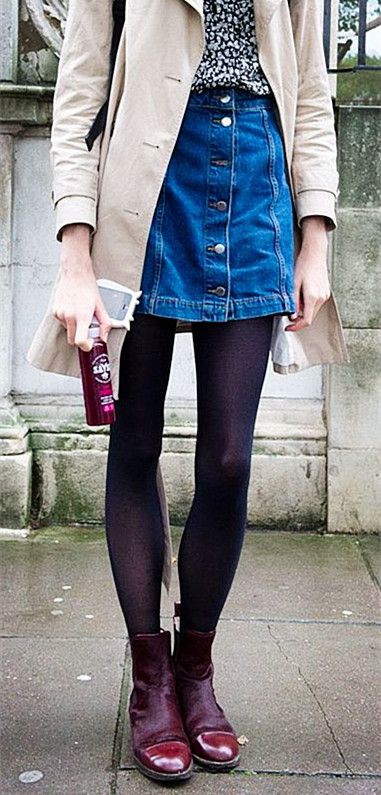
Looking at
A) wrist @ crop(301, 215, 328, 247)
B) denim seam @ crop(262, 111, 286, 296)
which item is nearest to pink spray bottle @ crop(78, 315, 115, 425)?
denim seam @ crop(262, 111, 286, 296)

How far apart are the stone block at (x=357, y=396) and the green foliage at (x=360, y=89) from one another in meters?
0.89

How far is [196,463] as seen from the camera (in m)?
2.54

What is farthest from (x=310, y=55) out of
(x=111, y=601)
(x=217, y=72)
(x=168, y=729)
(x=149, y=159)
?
(x=111, y=601)

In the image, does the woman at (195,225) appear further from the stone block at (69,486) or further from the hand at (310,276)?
the stone block at (69,486)

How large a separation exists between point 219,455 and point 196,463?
0.27 ft

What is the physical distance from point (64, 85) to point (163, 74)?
23 centimetres

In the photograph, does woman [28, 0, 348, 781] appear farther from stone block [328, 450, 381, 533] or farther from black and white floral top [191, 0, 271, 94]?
stone block [328, 450, 381, 533]

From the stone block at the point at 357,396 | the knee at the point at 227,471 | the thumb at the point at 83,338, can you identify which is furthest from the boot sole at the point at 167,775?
the stone block at the point at 357,396

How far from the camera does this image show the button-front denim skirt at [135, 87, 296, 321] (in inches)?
94.3

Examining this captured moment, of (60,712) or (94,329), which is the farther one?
(60,712)

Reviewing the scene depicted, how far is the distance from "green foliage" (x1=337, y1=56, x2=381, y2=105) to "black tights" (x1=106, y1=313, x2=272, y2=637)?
7.36 ft

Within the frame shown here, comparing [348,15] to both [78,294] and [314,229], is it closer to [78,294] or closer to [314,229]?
[314,229]

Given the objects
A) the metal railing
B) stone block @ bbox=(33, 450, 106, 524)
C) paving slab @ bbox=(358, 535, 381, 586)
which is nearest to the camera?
paving slab @ bbox=(358, 535, 381, 586)

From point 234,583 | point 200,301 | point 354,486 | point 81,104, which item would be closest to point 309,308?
point 200,301
